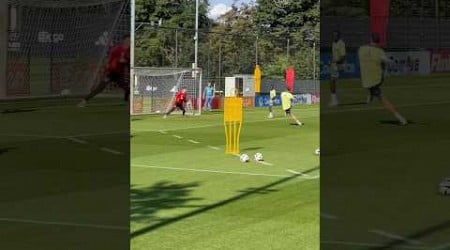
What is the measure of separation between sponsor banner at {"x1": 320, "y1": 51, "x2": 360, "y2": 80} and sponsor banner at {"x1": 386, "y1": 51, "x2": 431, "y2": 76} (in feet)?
0.84

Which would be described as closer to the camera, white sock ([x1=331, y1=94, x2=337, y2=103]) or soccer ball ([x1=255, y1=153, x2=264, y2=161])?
white sock ([x1=331, y1=94, x2=337, y2=103])


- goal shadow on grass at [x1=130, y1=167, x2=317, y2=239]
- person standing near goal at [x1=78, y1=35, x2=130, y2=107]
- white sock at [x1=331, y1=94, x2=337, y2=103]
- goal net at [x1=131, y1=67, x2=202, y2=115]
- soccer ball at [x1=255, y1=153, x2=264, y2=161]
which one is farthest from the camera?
goal net at [x1=131, y1=67, x2=202, y2=115]

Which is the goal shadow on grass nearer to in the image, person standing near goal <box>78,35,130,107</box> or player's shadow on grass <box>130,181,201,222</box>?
player's shadow on grass <box>130,181,201,222</box>

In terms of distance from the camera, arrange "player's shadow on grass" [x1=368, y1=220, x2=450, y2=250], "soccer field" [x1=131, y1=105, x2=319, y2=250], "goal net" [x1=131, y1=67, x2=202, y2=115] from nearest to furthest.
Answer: "player's shadow on grass" [x1=368, y1=220, x2=450, y2=250]
"soccer field" [x1=131, y1=105, x2=319, y2=250]
"goal net" [x1=131, y1=67, x2=202, y2=115]

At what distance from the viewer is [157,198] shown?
7.98 metres

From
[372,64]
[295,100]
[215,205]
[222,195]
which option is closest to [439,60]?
[372,64]

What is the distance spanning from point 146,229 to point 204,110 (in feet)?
77.2

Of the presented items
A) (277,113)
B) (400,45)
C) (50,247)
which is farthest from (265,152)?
(277,113)

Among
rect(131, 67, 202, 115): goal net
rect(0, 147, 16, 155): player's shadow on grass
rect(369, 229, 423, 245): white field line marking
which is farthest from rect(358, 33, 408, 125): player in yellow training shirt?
rect(131, 67, 202, 115): goal net

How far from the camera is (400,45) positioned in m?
3.59

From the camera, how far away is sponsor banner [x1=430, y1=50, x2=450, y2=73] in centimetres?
445

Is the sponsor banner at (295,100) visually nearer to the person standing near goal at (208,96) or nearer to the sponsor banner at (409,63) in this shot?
the person standing near goal at (208,96)

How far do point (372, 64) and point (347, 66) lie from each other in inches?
5.8

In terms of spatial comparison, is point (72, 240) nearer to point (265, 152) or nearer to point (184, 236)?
point (184, 236)
